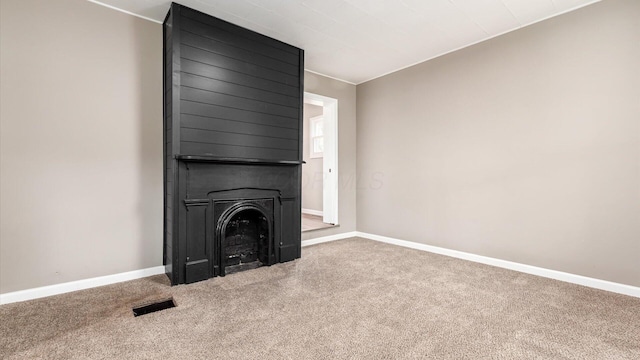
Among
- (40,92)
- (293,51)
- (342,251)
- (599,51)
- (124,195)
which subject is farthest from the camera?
(342,251)

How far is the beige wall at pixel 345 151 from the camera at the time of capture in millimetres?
4527

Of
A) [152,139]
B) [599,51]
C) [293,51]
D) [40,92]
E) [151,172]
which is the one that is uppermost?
[293,51]

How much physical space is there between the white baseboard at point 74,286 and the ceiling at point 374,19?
98.9 inches

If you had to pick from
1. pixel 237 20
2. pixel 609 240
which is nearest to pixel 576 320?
pixel 609 240

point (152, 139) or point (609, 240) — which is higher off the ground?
point (152, 139)

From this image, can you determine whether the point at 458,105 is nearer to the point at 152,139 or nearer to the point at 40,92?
the point at 152,139

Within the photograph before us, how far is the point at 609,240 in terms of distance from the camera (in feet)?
8.16

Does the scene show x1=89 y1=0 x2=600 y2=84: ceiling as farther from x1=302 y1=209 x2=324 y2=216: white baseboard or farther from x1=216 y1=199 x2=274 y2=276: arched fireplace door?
x1=302 y1=209 x2=324 y2=216: white baseboard

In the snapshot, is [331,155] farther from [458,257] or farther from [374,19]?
[458,257]

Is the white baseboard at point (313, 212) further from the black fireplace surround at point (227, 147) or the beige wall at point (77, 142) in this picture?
the beige wall at point (77, 142)

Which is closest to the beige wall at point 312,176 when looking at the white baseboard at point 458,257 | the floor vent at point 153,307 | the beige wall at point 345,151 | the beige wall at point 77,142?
the beige wall at point 345,151

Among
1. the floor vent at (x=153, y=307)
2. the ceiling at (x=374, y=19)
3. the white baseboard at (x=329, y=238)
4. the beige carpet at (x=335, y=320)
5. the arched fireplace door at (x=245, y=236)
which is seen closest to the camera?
the beige carpet at (x=335, y=320)

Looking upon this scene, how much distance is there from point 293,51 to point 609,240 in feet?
12.0

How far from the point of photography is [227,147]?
289cm
